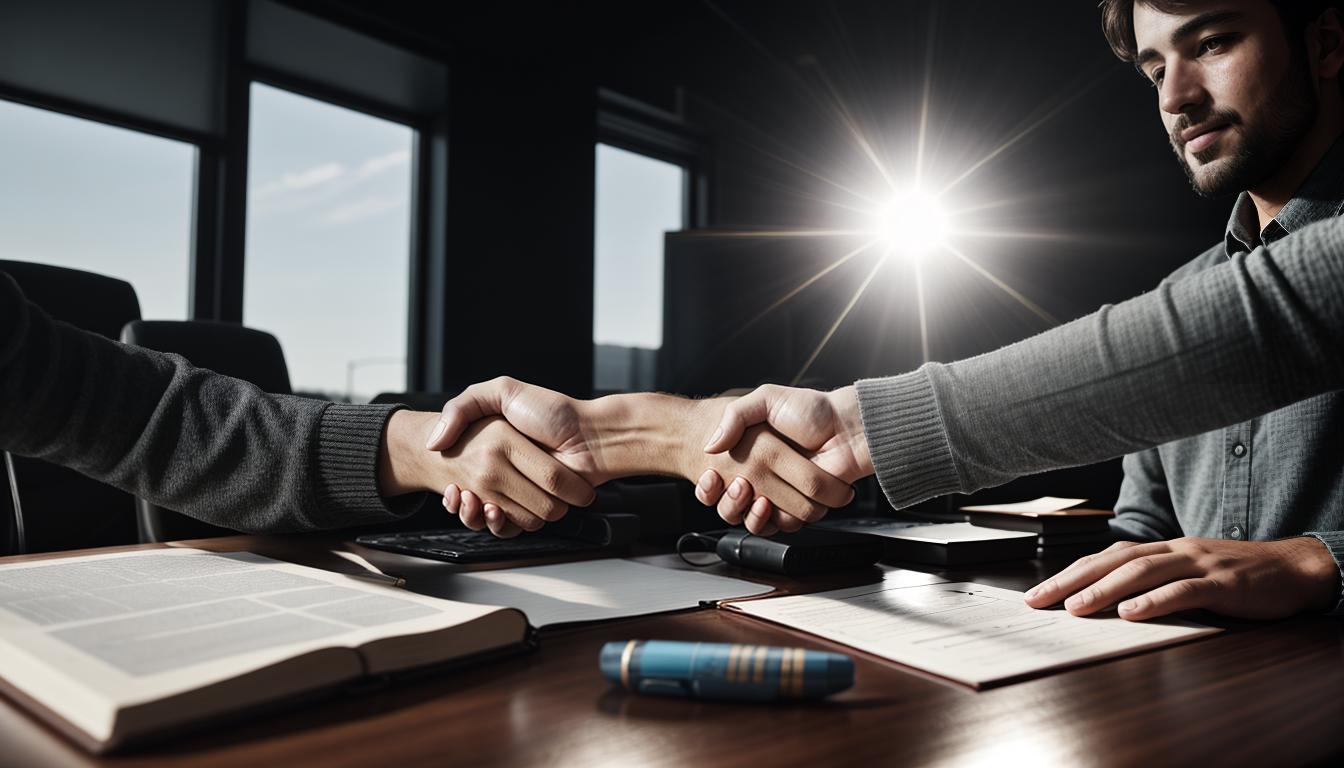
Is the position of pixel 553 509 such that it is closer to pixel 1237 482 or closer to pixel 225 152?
pixel 1237 482

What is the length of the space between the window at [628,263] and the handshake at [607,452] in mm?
2855

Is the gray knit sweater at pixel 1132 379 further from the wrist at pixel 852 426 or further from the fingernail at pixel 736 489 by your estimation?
the fingernail at pixel 736 489

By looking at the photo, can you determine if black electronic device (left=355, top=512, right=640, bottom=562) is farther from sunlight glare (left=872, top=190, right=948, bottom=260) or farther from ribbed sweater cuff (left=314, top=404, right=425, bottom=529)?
sunlight glare (left=872, top=190, right=948, bottom=260)

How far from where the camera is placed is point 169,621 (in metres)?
0.57

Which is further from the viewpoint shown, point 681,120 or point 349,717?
point 681,120

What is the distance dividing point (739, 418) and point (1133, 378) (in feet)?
1.32

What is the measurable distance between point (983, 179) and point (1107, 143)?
1.73 ft

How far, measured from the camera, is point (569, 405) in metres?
1.03

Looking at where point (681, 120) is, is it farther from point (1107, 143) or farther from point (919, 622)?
point (919, 622)

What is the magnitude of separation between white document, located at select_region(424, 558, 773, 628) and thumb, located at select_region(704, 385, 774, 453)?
0.48 ft

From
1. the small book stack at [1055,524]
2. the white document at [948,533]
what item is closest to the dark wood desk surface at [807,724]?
the white document at [948,533]

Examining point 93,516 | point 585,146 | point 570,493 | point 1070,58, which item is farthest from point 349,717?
point 585,146

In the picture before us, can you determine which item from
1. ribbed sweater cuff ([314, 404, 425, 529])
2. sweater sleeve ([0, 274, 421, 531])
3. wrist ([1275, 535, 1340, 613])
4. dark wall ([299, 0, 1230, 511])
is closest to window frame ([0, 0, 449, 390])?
dark wall ([299, 0, 1230, 511])

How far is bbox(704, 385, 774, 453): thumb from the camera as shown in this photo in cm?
98
